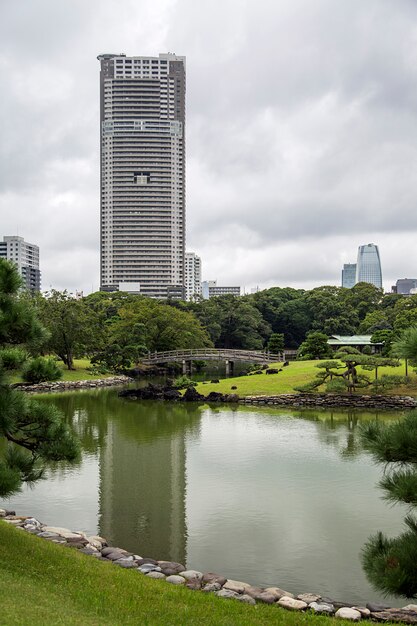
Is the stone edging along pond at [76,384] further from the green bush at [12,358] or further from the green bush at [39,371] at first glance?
the green bush at [12,358]

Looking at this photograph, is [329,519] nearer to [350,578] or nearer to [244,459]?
[350,578]

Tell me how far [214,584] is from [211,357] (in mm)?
33905

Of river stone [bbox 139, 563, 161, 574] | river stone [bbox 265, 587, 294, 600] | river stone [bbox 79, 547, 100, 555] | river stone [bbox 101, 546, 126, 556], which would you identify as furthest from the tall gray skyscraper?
river stone [bbox 265, 587, 294, 600]

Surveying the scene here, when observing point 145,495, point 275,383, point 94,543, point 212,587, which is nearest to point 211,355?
point 275,383

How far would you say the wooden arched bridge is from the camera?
134ft

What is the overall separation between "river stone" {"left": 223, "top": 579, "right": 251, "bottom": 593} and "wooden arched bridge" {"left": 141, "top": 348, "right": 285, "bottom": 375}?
32.7m

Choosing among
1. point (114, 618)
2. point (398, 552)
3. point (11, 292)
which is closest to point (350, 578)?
point (398, 552)

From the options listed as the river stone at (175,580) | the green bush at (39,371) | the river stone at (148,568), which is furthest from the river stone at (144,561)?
the green bush at (39,371)

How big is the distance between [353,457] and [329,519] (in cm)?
585

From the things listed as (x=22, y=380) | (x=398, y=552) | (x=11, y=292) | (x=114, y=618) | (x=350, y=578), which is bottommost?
(x=350, y=578)

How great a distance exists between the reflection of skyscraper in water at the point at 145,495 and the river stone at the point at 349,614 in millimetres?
3131

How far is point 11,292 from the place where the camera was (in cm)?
739

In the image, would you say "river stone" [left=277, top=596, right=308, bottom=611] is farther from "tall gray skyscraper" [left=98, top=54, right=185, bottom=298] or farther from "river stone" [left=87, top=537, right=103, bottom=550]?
"tall gray skyscraper" [left=98, top=54, right=185, bottom=298]

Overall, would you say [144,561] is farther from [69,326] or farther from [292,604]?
[69,326]
